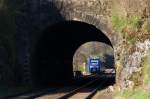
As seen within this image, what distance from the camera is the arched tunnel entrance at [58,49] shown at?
2998 cm

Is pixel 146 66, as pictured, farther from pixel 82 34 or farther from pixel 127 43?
pixel 82 34

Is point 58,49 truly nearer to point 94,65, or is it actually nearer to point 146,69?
point 146,69

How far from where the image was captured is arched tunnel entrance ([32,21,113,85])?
98.4ft

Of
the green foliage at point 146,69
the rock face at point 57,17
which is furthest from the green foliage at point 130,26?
the green foliage at point 146,69

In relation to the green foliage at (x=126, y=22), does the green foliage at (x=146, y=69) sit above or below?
below

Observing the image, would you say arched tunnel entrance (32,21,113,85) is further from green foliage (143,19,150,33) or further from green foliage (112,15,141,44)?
green foliage (143,19,150,33)

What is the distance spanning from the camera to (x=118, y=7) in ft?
80.5

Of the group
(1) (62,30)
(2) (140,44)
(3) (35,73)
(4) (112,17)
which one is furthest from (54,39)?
(2) (140,44)

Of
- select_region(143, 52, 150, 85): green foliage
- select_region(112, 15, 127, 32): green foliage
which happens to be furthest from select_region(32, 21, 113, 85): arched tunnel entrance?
select_region(143, 52, 150, 85): green foliage

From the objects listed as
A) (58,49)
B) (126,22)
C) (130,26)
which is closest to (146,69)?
(130,26)

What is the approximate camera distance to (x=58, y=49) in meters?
37.0

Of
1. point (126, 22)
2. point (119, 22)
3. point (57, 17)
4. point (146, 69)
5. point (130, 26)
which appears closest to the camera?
point (146, 69)

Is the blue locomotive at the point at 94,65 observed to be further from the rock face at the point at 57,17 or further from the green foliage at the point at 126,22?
the green foliage at the point at 126,22

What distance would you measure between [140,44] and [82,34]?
1763cm
